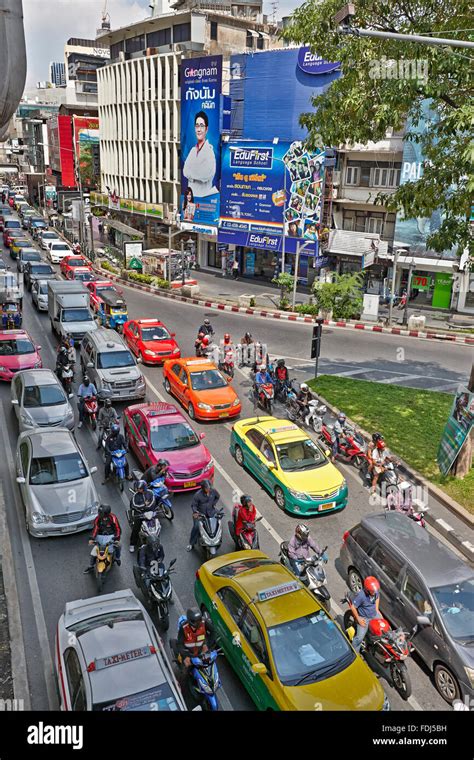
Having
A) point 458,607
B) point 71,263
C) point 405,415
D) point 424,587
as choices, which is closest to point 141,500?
point 424,587

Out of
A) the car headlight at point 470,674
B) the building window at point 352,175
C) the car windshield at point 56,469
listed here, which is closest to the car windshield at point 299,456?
the car windshield at point 56,469

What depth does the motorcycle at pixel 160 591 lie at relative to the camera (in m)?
10.0

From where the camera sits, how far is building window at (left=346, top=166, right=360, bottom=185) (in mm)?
37500

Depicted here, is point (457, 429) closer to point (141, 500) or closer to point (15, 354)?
point (141, 500)

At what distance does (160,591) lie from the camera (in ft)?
33.2

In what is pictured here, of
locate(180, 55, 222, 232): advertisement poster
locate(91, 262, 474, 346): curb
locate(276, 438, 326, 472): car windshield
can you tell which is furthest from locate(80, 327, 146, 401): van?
locate(180, 55, 222, 232): advertisement poster

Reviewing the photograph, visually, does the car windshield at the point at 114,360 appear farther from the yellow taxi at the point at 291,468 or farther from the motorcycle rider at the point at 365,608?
the motorcycle rider at the point at 365,608

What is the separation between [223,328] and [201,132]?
20280 mm

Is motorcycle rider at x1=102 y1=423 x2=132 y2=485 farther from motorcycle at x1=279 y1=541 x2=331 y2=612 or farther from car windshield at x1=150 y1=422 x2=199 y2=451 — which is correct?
motorcycle at x1=279 y1=541 x2=331 y2=612

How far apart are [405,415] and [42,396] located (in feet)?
34.9

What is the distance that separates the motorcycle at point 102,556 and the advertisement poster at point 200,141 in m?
36.3

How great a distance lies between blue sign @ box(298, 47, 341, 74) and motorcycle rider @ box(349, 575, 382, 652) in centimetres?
3411

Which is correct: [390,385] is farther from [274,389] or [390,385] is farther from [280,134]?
Result: [280,134]

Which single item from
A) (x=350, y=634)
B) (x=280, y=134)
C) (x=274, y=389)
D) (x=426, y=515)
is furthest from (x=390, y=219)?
(x=350, y=634)
